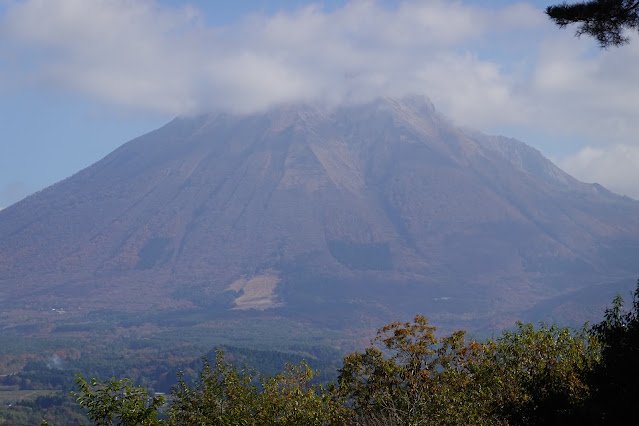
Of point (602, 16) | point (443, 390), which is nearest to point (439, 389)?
point (443, 390)

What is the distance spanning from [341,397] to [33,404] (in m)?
149

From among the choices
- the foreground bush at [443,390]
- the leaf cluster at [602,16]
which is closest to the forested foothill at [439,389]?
the foreground bush at [443,390]

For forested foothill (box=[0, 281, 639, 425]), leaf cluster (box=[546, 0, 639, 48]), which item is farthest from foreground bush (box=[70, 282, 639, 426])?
leaf cluster (box=[546, 0, 639, 48])

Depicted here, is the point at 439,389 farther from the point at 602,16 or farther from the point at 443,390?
the point at 602,16

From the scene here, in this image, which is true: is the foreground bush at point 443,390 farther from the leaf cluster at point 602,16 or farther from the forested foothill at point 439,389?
the leaf cluster at point 602,16

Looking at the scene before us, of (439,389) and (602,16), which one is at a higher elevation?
(602,16)

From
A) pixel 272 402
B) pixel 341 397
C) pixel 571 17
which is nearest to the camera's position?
pixel 571 17

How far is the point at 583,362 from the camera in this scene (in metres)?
23.7

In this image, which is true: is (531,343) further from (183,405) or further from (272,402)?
(183,405)

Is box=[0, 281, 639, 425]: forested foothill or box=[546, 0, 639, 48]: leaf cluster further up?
box=[546, 0, 639, 48]: leaf cluster

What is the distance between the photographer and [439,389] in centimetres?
2970

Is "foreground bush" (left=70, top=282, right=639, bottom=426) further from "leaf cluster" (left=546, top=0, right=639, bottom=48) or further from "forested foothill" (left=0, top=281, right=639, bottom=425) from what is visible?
"leaf cluster" (left=546, top=0, right=639, bottom=48)

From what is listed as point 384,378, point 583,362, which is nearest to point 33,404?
point 384,378

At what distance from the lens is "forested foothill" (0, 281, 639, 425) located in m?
19.4
